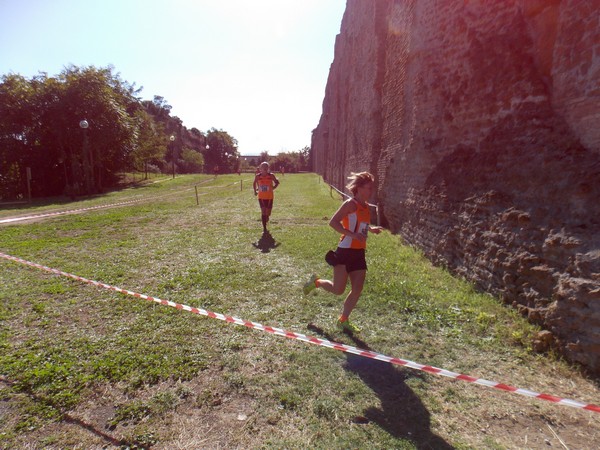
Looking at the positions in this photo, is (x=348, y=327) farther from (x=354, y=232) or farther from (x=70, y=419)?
(x=70, y=419)

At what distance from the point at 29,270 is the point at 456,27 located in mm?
9234

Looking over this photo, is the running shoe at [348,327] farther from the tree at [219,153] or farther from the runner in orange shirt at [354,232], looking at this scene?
the tree at [219,153]

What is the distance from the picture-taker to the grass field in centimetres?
243

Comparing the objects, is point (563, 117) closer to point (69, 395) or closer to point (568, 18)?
point (568, 18)

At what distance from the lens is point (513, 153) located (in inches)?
187

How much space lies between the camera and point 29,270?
20.2ft

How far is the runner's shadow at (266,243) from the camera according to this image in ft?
26.0

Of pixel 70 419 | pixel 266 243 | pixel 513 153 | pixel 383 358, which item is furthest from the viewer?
pixel 266 243

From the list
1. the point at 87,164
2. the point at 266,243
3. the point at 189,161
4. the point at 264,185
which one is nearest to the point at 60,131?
the point at 87,164

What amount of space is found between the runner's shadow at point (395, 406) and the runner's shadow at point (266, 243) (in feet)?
15.5

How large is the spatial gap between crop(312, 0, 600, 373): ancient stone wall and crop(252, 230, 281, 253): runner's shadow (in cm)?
332

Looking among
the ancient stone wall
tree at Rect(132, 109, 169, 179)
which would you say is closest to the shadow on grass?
the ancient stone wall

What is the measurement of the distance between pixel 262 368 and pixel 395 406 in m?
1.26

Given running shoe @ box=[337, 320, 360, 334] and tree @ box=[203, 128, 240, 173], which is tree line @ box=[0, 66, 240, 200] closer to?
running shoe @ box=[337, 320, 360, 334]
